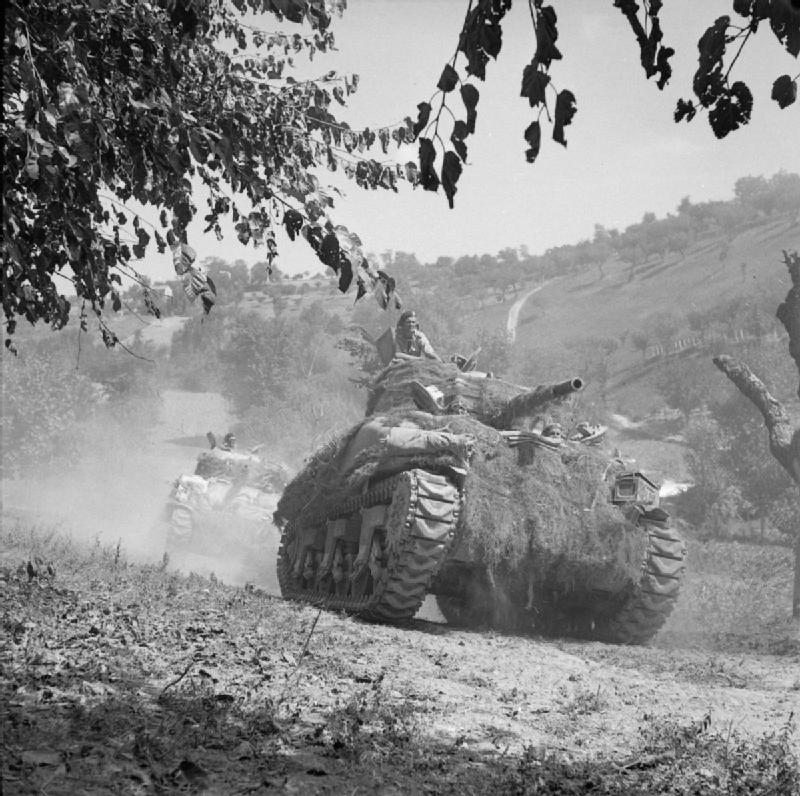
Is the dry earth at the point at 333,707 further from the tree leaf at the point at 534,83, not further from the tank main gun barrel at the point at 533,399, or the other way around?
the tank main gun barrel at the point at 533,399

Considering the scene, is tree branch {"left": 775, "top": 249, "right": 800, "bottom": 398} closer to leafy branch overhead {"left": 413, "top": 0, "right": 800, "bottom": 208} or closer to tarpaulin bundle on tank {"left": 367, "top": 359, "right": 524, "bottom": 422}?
tarpaulin bundle on tank {"left": 367, "top": 359, "right": 524, "bottom": 422}

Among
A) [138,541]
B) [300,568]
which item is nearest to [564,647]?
[300,568]

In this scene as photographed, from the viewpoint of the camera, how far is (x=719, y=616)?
1399 cm

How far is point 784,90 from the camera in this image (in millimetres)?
2816

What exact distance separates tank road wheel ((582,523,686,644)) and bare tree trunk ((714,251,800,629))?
2436 millimetres

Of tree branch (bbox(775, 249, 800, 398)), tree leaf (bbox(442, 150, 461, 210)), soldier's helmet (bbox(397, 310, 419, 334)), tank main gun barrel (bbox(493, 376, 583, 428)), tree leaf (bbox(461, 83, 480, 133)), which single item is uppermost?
tree branch (bbox(775, 249, 800, 398))

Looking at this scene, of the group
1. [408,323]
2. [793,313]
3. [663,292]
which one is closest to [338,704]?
[408,323]

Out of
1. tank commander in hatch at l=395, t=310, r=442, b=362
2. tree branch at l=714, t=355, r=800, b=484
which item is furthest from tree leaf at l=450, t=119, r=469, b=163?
tank commander in hatch at l=395, t=310, r=442, b=362

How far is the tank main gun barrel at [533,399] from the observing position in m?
10.1

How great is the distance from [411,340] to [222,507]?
752cm

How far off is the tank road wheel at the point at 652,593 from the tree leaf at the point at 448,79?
8.14 meters

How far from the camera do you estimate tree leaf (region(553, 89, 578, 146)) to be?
2.67 meters

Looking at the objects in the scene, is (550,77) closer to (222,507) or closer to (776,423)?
(776,423)

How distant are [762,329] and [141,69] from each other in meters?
51.0
